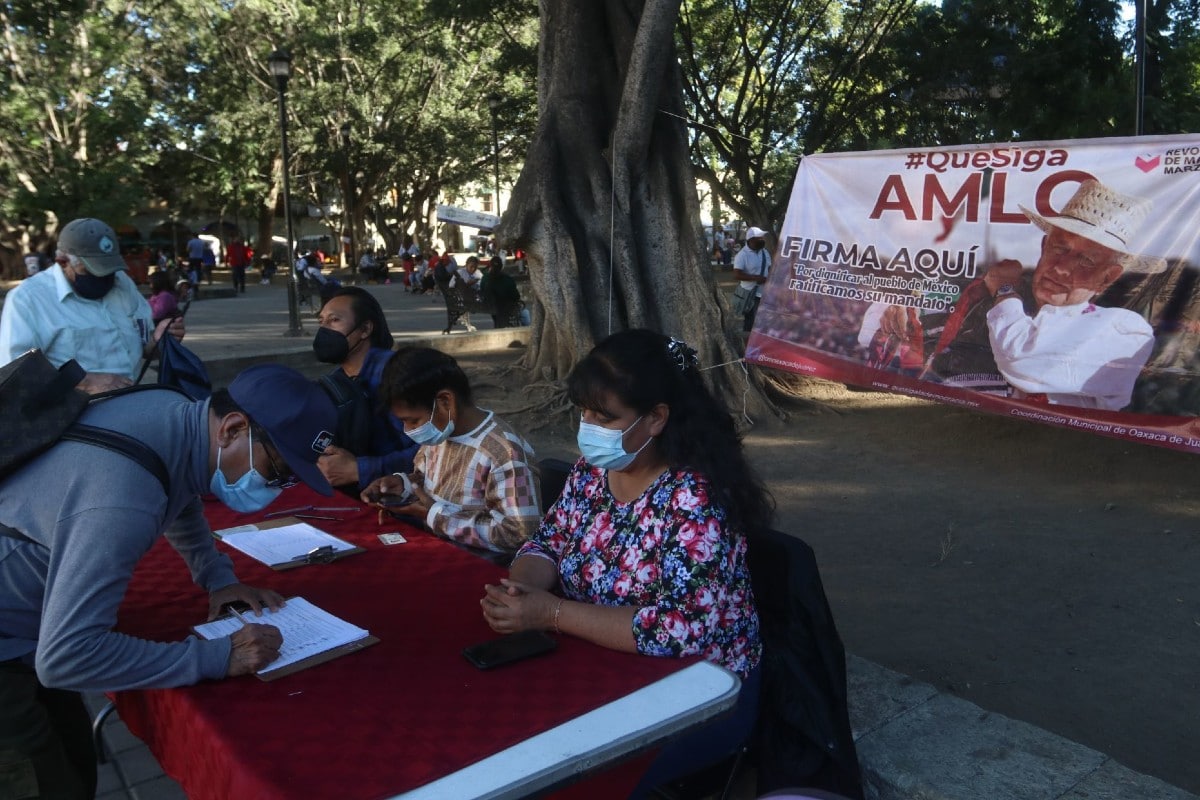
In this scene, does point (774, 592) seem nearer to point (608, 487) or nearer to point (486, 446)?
point (608, 487)

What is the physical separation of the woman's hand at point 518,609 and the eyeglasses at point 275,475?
0.52 meters

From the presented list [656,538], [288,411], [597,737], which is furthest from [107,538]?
[656,538]

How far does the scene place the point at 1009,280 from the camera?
5.40 meters

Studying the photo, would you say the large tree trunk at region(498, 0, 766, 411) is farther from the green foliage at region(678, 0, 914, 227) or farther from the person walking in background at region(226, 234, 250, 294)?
the person walking in background at region(226, 234, 250, 294)

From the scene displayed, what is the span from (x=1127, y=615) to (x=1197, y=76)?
647 inches

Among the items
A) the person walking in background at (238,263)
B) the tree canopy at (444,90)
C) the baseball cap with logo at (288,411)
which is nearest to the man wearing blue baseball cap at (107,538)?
the baseball cap with logo at (288,411)

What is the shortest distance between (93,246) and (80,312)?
1.00 ft

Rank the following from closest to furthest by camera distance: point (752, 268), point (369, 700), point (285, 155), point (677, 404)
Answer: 1. point (369, 700)
2. point (677, 404)
3. point (752, 268)
4. point (285, 155)

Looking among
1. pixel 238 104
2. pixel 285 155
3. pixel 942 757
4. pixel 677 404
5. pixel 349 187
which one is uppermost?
pixel 238 104

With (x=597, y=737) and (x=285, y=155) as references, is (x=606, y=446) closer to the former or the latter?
(x=597, y=737)

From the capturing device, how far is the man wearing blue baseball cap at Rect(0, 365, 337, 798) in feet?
5.36

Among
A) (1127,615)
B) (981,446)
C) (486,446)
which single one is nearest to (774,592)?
(486,446)

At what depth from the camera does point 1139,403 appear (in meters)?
4.85

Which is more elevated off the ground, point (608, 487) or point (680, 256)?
point (680, 256)
